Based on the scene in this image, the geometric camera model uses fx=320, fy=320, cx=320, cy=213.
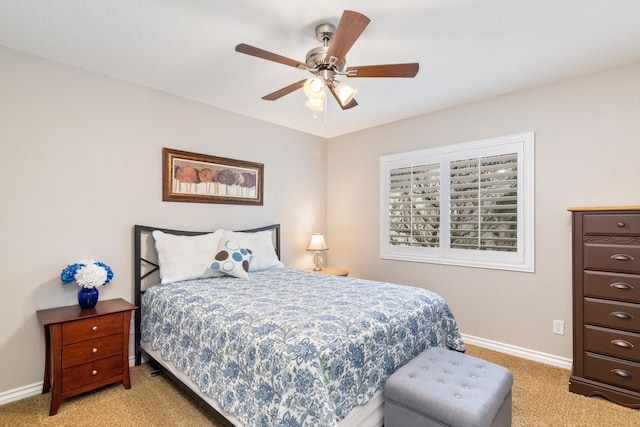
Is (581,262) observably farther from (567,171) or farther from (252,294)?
(252,294)

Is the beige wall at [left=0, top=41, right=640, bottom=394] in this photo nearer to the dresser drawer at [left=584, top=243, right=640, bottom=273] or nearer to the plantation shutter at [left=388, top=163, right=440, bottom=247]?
the plantation shutter at [left=388, top=163, right=440, bottom=247]

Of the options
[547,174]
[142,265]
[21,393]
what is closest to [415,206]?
[547,174]

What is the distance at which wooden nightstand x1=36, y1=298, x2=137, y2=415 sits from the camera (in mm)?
2150

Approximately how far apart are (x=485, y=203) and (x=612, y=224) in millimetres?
1061

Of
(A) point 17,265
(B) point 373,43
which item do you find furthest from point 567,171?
(A) point 17,265

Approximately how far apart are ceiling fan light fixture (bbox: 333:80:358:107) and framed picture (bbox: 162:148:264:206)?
1802 millimetres

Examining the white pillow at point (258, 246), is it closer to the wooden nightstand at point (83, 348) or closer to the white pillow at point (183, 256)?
the white pillow at point (183, 256)

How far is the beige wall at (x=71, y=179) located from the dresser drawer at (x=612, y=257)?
3.33m

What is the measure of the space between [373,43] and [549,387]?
2928 millimetres

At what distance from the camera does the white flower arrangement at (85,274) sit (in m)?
2.40

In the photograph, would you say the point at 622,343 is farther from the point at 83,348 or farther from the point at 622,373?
the point at 83,348

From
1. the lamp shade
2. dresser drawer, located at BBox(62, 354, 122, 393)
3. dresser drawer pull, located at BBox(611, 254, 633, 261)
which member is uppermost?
dresser drawer pull, located at BBox(611, 254, 633, 261)

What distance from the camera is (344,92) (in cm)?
218

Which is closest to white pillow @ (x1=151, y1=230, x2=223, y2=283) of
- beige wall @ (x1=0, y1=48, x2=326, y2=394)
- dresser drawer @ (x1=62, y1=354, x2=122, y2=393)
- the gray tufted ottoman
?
beige wall @ (x1=0, y1=48, x2=326, y2=394)
